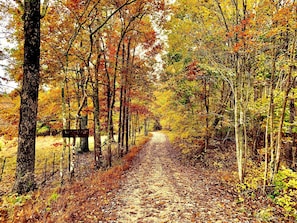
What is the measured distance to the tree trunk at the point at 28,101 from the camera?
20.6 ft

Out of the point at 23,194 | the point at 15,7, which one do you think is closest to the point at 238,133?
the point at 23,194

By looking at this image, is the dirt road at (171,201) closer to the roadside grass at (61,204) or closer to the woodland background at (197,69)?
the roadside grass at (61,204)

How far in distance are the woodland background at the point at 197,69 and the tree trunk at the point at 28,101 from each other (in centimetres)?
163

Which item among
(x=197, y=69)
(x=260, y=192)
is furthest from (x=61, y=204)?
(x=197, y=69)

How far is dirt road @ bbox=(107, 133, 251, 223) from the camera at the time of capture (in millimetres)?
5606

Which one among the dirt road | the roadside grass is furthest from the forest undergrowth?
the roadside grass

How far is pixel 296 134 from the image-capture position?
948 cm

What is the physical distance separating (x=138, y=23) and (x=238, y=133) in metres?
8.17

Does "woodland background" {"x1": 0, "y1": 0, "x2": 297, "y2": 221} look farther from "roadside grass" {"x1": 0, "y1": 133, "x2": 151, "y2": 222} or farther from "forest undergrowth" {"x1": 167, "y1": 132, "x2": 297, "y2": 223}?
"roadside grass" {"x1": 0, "y1": 133, "x2": 151, "y2": 222}

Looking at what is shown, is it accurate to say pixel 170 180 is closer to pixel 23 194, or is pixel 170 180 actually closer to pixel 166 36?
pixel 23 194

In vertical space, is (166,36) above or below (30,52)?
above

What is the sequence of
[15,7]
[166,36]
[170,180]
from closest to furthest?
[15,7] → [170,180] → [166,36]

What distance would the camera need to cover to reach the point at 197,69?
1160 centimetres

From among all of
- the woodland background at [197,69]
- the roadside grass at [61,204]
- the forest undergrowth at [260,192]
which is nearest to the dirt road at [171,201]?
the forest undergrowth at [260,192]
